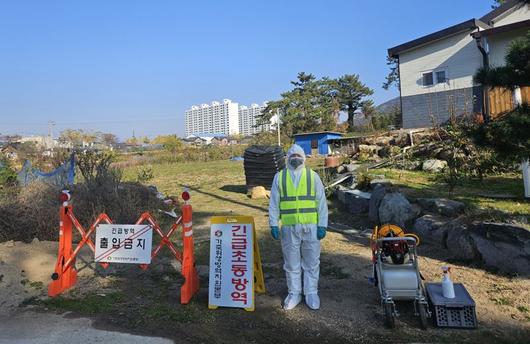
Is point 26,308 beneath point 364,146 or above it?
beneath

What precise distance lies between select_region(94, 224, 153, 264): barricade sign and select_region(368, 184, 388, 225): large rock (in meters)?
4.70

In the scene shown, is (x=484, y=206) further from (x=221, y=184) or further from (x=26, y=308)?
(x=221, y=184)

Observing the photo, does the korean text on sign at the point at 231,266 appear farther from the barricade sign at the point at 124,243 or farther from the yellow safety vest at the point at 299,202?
the barricade sign at the point at 124,243

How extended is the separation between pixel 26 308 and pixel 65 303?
0.44 m

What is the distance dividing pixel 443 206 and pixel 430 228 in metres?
0.53

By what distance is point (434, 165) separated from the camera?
39.4 ft

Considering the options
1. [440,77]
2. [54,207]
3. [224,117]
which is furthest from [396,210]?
[224,117]

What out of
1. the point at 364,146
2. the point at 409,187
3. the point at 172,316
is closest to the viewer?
the point at 172,316

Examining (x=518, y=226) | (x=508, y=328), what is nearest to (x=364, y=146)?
(x=518, y=226)

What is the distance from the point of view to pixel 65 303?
5184 mm

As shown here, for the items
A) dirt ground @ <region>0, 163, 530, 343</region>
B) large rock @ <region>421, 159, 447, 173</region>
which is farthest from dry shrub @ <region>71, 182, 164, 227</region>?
large rock @ <region>421, 159, 447, 173</region>

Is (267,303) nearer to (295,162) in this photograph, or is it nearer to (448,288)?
(295,162)

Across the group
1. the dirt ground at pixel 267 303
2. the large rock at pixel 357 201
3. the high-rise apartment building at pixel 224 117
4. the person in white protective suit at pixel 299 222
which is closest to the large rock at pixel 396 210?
the dirt ground at pixel 267 303

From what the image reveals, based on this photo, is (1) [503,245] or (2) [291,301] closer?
(2) [291,301]
